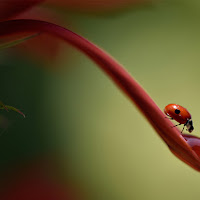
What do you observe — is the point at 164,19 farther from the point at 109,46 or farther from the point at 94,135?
the point at 94,135

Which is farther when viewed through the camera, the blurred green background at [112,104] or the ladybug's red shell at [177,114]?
the blurred green background at [112,104]

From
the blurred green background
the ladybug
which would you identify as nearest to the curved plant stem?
the ladybug

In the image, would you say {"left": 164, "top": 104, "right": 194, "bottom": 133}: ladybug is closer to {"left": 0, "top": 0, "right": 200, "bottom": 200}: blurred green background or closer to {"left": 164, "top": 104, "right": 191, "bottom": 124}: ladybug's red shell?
{"left": 164, "top": 104, "right": 191, "bottom": 124}: ladybug's red shell

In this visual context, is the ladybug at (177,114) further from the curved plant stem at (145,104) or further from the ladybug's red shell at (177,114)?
the curved plant stem at (145,104)

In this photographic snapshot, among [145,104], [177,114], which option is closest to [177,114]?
[177,114]

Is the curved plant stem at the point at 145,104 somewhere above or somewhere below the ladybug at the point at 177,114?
below

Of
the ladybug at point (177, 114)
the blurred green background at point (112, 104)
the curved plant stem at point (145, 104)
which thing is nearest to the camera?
the curved plant stem at point (145, 104)

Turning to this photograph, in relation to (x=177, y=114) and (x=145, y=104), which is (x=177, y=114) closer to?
(x=177, y=114)

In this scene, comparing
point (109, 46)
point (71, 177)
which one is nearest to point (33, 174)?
point (71, 177)

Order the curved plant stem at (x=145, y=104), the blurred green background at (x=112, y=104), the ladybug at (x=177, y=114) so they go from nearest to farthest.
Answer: the curved plant stem at (x=145, y=104) → the ladybug at (x=177, y=114) → the blurred green background at (x=112, y=104)

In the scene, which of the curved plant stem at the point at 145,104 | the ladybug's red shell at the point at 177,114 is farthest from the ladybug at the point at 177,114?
the curved plant stem at the point at 145,104
